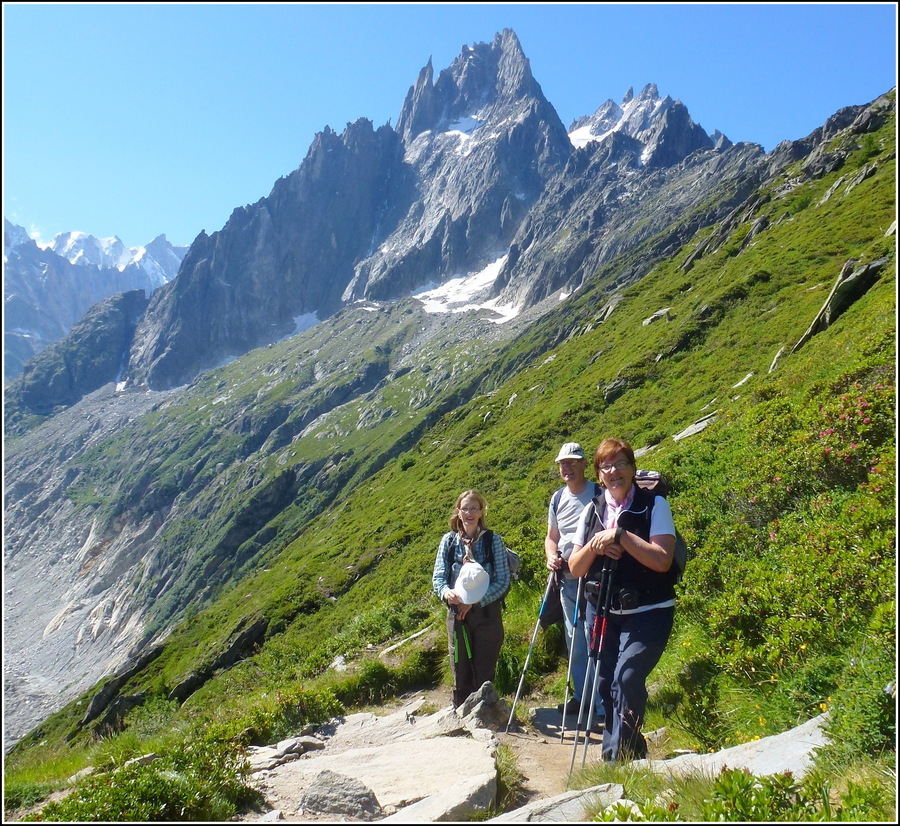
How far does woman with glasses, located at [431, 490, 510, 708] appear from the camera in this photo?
7.50 m

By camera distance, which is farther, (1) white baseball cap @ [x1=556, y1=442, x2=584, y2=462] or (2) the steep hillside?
(1) white baseball cap @ [x1=556, y1=442, x2=584, y2=462]

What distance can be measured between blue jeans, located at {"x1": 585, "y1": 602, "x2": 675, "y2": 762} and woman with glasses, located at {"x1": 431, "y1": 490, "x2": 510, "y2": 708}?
2.25 meters

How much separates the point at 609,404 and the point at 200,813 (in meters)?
30.4

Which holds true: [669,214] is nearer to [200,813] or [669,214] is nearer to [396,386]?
[396,386]

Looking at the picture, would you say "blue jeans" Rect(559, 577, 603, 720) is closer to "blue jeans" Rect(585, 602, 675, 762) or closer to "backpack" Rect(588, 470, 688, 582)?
"blue jeans" Rect(585, 602, 675, 762)

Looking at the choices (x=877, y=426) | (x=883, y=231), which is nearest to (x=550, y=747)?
(x=877, y=426)

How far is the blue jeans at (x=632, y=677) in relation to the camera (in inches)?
200

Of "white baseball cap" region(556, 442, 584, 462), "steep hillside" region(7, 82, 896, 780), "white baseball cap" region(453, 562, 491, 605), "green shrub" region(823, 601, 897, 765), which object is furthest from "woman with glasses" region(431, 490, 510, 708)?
"green shrub" region(823, 601, 897, 765)

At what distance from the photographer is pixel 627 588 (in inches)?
212

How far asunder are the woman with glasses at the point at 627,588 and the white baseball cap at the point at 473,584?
170 centimetres

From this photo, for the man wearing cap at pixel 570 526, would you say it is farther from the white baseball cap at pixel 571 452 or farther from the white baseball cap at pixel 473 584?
the white baseball cap at pixel 473 584

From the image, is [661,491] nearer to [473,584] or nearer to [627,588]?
[627,588]

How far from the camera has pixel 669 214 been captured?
15875cm

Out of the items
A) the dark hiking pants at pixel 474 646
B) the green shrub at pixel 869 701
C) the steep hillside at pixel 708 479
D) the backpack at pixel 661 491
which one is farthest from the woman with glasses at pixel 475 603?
the green shrub at pixel 869 701
